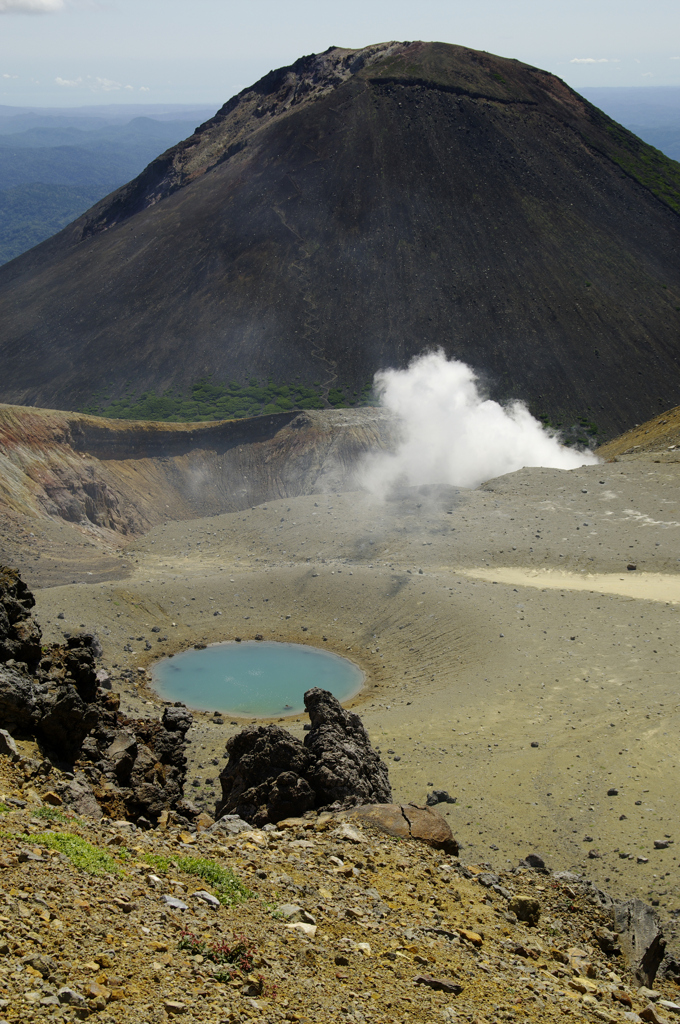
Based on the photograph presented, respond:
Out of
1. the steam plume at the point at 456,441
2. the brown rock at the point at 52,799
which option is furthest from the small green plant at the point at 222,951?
the steam plume at the point at 456,441

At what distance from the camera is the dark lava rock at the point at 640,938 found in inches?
472

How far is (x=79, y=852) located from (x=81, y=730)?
4655 millimetres

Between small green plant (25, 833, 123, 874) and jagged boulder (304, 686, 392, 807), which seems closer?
small green plant (25, 833, 123, 874)

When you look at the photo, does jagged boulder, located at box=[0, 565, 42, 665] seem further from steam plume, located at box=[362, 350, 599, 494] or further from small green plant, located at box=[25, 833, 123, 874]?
steam plume, located at box=[362, 350, 599, 494]

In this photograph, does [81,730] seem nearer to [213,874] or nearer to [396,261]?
[213,874]

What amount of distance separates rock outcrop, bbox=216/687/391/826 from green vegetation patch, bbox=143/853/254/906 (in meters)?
3.61

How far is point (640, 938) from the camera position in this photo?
12.3m

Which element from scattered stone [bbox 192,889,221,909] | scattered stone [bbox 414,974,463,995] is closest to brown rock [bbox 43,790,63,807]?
scattered stone [bbox 192,889,221,909]

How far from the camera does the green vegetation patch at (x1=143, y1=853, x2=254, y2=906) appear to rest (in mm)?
10055

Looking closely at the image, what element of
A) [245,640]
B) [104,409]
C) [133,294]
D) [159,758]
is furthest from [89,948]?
[133,294]

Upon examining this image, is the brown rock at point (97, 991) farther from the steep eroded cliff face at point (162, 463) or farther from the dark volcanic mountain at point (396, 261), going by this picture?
the dark volcanic mountain at point (396, 261)

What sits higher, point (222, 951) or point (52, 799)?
point (222, 951)

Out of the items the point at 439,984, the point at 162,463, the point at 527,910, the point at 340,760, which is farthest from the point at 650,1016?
the point at 162,463

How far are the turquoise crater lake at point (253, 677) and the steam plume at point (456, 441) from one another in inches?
542
